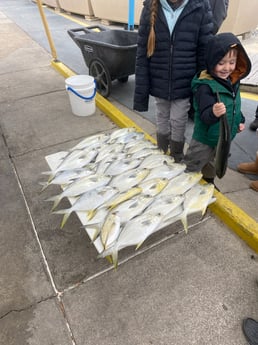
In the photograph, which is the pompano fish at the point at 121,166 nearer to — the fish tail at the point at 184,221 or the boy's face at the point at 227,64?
the fish tail at the point at 184,221

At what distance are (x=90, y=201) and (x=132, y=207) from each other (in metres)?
0.36

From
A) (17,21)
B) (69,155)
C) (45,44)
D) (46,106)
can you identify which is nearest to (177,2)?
(69,155)

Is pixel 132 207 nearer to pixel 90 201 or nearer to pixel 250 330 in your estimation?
pixel 90 201

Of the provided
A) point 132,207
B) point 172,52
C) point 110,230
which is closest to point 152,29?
point 172,52

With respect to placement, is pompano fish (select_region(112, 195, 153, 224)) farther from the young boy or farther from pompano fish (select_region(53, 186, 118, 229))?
the young boy

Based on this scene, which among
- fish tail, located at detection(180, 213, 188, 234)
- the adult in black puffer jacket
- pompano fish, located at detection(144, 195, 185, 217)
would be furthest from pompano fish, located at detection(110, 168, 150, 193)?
the adult in black puffer jacket

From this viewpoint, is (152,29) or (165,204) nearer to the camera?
(165,204)

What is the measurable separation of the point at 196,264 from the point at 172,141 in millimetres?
1513

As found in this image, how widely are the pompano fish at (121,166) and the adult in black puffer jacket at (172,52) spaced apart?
0.80 metres

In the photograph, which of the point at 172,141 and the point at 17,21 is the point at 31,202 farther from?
the point at 17,21

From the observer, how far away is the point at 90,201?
226 centimetres

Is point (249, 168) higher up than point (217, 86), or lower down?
lower down

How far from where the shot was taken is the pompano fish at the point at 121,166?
2523 millimetres

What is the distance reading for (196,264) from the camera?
7.43ft
